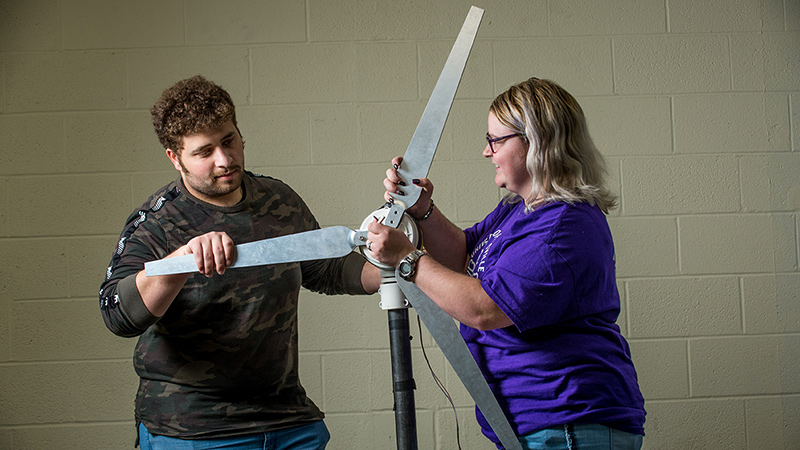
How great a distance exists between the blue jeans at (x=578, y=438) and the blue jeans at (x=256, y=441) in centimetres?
68

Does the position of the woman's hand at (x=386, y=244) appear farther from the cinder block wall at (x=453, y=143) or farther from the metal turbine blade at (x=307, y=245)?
the cinder block wall at (x=453, y=143)

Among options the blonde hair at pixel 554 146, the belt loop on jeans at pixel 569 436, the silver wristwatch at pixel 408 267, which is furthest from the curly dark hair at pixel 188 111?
the belt loop on jeans at pixel 569 436

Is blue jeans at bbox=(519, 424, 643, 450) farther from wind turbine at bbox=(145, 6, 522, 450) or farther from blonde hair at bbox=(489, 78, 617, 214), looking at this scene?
blonde hair at bbox=(489, 78, 617, 214)

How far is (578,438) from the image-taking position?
1.52 metres

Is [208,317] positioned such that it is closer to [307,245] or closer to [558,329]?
[307,245]

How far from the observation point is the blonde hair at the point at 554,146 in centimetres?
165

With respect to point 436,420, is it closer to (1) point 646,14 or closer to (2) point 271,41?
(2) point 271,41

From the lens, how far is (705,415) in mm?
2975

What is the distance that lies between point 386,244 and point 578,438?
667 millimetres

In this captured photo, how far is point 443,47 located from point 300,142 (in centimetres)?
82

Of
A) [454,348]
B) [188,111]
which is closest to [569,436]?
[454,348]

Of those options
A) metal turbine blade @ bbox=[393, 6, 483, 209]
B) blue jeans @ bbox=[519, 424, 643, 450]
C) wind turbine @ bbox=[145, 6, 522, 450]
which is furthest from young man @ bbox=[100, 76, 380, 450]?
blue jeans @ bbox=[519, 424, 643, 450]

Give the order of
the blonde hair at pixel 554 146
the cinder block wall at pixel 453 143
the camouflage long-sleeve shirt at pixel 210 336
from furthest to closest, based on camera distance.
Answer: the cinder block wall at pixel 453 143 < the camouflage long-sleeve shirt at pixel 210 336 < the blonde hair at pixel 554 146

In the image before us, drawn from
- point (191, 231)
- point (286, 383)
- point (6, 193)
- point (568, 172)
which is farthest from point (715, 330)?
point (6, 193)
